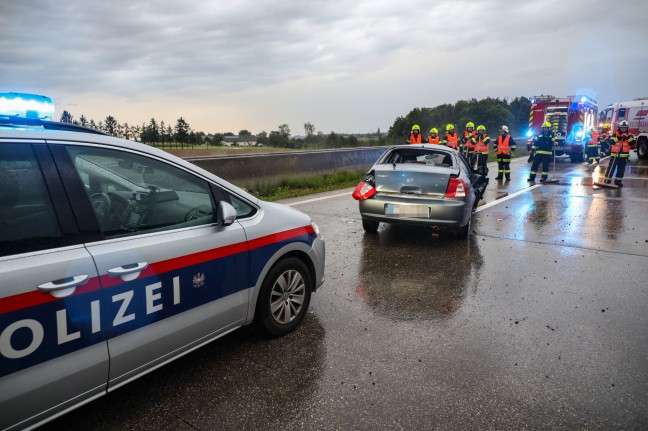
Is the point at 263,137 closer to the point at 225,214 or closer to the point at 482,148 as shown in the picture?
the point at 482,148

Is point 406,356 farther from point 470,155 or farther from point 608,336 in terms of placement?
point 470,155

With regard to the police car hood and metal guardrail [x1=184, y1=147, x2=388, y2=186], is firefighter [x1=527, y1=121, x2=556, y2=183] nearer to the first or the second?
metal guardrail [x1=184, y1=147, x2=388, y2=186]

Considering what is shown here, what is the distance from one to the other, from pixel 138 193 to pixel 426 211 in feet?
14.1

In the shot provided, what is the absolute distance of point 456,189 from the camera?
6211mm

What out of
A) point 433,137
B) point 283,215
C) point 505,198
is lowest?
point 505,198

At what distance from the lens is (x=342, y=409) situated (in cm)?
263

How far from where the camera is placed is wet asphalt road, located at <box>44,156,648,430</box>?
101 inches

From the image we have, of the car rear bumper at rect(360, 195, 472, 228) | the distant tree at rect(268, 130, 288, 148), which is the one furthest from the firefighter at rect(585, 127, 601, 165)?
the distant tree at rect(268, 130, 288, 148)

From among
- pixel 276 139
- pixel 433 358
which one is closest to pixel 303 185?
pixel 433 358

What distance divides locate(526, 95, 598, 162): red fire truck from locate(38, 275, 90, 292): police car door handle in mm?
24664

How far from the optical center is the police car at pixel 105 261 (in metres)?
1.97

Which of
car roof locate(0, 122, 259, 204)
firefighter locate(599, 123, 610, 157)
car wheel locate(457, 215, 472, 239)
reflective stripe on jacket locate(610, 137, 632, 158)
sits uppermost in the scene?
firefighter locate(599, 123, 610, 157)

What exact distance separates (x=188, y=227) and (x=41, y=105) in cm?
136

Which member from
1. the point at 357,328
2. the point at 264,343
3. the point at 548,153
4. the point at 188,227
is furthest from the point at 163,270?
the point at 548,153
